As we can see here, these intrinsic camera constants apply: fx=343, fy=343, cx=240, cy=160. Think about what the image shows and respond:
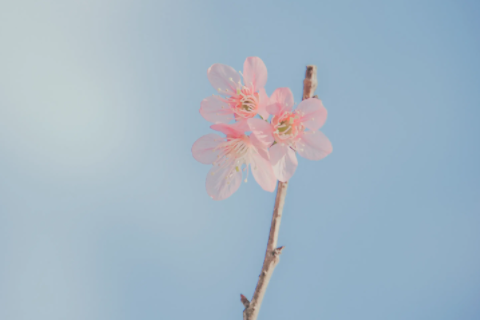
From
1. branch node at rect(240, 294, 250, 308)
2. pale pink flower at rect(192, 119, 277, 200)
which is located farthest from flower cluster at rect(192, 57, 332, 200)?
branch node at rect(240, 294, 250, 308)

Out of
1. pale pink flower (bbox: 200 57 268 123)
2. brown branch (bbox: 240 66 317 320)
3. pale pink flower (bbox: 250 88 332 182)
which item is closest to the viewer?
brown branch (bbox: 240 66 317 320)

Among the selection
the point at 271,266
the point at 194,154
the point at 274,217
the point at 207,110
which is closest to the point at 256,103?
the point at 207,110

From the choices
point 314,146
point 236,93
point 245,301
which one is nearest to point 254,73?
point 236,93

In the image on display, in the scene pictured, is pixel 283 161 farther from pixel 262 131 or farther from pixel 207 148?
pixel 207 148

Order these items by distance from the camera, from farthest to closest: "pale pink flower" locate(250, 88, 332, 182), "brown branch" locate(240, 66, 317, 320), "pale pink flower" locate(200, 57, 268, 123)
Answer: "pale pink flower" locate(200, 57, 268, 123)
"pale pink flower" locate(250, 88, 332, 182)
"brown branch" locate(240, 66, 317, 320)

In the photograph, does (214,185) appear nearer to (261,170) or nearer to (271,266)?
(261,170)

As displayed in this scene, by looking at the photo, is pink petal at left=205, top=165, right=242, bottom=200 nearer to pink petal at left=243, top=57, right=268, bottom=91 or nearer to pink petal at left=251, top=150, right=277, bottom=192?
pink petal at left=251, top=150, right=277, bottom=192
